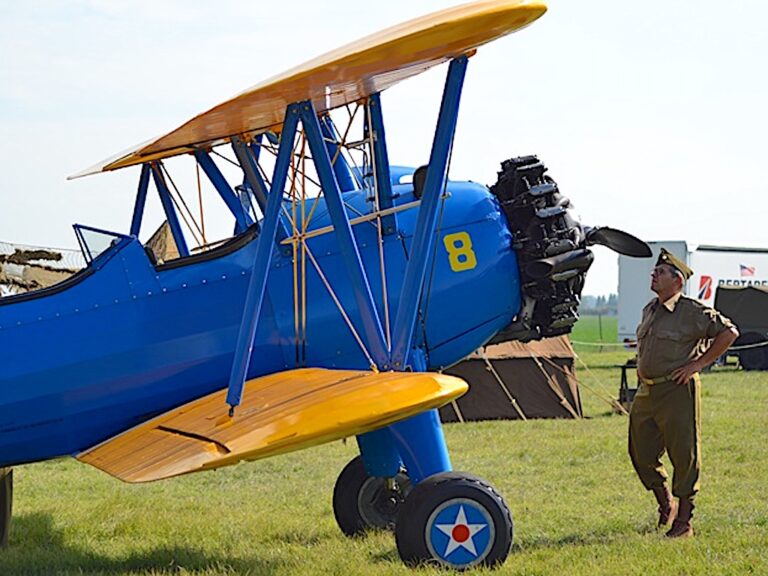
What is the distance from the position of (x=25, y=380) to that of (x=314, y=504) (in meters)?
2.99

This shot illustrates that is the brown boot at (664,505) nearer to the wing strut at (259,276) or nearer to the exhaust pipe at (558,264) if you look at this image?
the exhaust pipe at (558,264)

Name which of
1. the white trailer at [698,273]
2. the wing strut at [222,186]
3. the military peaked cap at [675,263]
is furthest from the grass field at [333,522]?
the white trailer at [698,273]

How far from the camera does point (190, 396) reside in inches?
248

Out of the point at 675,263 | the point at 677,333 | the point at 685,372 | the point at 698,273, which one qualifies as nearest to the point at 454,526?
the point at 685,372

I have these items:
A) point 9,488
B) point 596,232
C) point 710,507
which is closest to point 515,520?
point 710,507

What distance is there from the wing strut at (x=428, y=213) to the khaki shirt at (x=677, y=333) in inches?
65.2

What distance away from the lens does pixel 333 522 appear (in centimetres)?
766

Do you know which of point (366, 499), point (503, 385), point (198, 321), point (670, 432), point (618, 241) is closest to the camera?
point (198, 321)

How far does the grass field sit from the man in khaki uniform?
31 cm

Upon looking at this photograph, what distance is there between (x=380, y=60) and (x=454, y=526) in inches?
90.6

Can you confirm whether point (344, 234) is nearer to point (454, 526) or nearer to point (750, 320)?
point (454, 526)

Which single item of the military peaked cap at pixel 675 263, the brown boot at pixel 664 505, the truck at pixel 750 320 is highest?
the military peaked cap at pixel 675 263

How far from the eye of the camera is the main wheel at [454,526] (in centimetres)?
568

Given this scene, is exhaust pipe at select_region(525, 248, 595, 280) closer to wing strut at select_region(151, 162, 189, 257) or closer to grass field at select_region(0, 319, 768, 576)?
grass field at select_region(0, 319, 768, 576)
